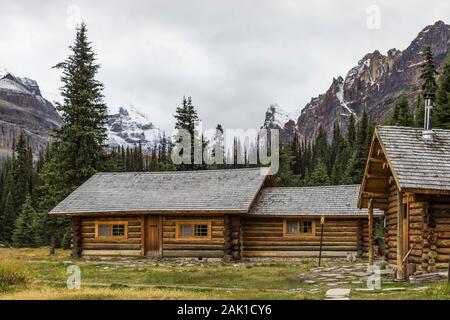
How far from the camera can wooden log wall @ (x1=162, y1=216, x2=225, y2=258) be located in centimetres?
3228

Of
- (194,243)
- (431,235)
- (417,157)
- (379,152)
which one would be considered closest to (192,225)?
(194,243)

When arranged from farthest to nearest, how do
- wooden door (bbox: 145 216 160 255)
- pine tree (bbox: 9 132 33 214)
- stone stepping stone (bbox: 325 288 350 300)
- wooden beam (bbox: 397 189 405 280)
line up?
pine tree (bbox: 9 132 33 214) → wooden door (bbox: 145 216 160 255) → wooden beam (bbox: 397 189 405 280) → stone stepping stone (bbox: 325 288 350 300)

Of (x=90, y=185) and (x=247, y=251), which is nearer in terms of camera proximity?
(x=247, y=251)

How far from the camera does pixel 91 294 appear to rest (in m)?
14.8

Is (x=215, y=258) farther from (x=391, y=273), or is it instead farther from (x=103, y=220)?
(x=391, y=273)

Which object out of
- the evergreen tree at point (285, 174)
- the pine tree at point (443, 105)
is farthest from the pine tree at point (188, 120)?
the pine tree at point (443, 105)

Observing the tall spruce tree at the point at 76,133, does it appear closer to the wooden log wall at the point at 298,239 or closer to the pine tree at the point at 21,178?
the wooden log wall at the point at 298,239

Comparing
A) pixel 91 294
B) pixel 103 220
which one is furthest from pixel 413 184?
pixel 103 220

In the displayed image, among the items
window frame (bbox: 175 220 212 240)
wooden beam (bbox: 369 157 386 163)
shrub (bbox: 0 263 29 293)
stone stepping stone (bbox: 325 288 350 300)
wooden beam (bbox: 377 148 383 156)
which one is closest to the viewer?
stone stepping stone (bbox: 325 288 350 300)

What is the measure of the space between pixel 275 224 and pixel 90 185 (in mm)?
11982

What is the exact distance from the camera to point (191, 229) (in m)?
32.9

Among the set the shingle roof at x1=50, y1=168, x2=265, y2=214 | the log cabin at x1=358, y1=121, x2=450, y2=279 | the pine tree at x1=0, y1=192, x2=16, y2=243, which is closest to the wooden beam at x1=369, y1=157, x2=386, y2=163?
the log cabin at x1=358, y1=121, x2=450, y2=279

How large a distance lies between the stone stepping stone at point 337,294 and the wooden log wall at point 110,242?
17.9m

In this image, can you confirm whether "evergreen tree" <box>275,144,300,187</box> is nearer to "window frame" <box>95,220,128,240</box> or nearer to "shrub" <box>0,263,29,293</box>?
"window frame" <box>95,220,128,240</box>
